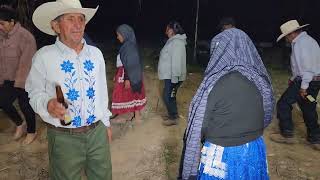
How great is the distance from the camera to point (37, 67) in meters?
2.68

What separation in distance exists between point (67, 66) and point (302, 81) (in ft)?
11.9

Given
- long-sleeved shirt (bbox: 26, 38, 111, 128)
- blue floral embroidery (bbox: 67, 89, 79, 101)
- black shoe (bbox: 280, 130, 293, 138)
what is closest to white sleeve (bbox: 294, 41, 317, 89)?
black shoe (bbox: 280, 130, 293, 138)

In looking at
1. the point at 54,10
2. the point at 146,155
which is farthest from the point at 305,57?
the point at 54,10

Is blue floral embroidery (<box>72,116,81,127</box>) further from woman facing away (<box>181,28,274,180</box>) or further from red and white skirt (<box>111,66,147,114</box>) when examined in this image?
red and white skirt (<box>111,66,147,114</box>)

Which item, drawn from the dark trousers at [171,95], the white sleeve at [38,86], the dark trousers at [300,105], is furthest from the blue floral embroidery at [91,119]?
the dark trousers at [300,105]

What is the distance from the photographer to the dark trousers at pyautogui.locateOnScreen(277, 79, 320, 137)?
5.11 metres

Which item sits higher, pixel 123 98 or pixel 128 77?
pixel 128 77

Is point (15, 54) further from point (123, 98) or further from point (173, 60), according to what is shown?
point (173, 60)

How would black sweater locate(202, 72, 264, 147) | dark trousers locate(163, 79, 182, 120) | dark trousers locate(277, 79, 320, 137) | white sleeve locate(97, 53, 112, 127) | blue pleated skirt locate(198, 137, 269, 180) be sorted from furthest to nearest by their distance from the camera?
1. dark trousers locate(163, 79, 182, 120)
2. dark trousers locate(277, 79, 320, 137)
3. white sleeve locate(97, 53, 112, 127)
4. blue pleated skirt locate(198, 137, 269, 180)
5. black sweater locate(202, 72, 264, 147)

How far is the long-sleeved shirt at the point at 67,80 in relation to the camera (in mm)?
2668

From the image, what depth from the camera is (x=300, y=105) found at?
530cm

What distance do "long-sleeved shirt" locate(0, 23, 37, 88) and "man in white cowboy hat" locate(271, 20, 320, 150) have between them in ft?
12.3

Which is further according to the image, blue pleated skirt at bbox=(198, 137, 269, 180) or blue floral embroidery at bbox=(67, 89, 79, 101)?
blue floral embroidery at bbox=(67, 89, 79, 101)

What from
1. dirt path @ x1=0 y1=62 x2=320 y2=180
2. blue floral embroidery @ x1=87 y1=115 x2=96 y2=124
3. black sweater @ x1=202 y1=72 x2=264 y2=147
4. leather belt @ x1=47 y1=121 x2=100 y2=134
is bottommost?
dirt path @ x1=0 y1=62 x2=320 y2=180
